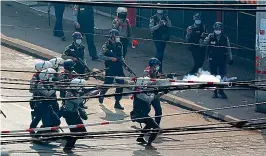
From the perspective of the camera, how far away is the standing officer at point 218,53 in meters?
22.0

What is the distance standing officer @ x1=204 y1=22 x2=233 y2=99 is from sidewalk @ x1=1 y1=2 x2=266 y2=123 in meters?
0.49

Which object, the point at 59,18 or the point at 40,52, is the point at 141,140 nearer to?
the point at 40,52

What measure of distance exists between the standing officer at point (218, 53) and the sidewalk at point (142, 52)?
49 cm

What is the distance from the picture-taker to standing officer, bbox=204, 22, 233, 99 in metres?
22.0

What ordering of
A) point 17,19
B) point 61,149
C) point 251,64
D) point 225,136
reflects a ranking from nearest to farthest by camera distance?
point 61,149 → point 225,136 → point 251,64 → point 17,19

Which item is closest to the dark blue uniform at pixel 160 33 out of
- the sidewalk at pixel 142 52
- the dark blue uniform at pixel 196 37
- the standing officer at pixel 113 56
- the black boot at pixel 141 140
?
the sidewalk at pixel 142 52

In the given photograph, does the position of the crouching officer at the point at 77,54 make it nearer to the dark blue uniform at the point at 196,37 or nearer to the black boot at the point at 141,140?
the dark blue uniform at the point at 196,37

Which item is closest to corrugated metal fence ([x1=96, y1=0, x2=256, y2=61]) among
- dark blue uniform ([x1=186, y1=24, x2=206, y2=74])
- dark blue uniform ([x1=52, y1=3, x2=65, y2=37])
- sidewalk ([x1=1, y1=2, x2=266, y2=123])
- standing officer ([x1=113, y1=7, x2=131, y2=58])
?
sidewalk ([x1=1, y1=2, x2=266, y2=123])

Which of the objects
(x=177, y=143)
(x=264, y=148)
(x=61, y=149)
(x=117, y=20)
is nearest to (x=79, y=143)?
(x=61, y=149)

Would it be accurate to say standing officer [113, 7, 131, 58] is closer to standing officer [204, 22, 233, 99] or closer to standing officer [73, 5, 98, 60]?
standing officer [73, 5, 98, 60]

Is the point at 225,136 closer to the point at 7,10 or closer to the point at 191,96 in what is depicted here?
the point at 191,96

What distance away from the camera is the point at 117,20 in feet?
76.4

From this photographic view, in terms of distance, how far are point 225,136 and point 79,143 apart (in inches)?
114

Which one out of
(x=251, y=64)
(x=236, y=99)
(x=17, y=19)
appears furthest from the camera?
(x=17, y=19)
